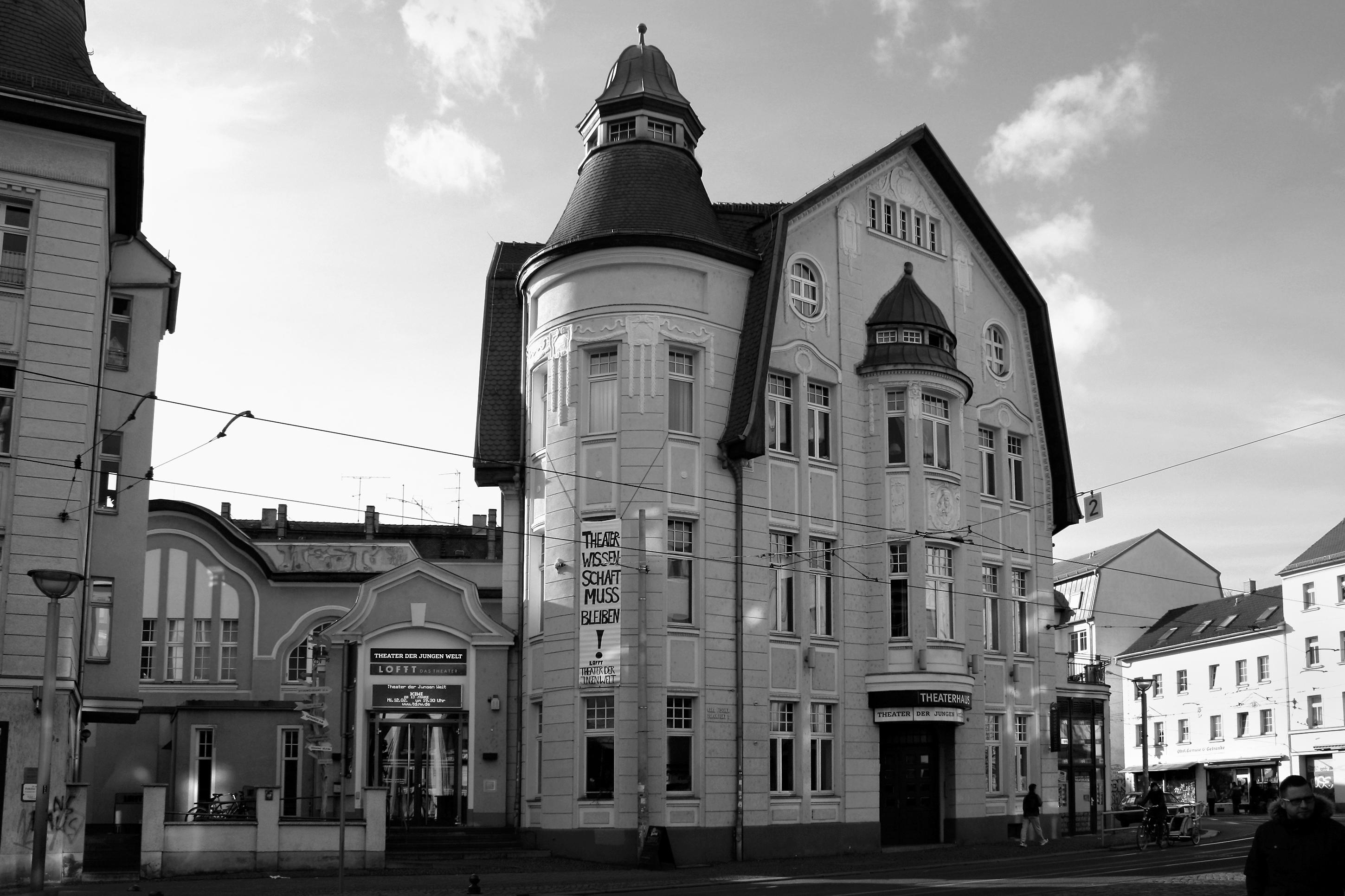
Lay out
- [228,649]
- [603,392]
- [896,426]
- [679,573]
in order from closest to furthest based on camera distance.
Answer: [679,573] < [603,392] < [896,426] < [228,649]

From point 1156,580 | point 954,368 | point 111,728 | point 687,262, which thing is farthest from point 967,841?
A: point 1156,580

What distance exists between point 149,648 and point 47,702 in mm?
23870

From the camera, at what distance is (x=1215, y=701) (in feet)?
247

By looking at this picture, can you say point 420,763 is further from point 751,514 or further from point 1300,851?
point 1300,851

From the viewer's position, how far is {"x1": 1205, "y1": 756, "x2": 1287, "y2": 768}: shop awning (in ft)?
229

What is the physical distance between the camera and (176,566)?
42531 millimetres

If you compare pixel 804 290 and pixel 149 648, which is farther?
pixel 149 648

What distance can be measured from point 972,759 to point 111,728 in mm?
23546

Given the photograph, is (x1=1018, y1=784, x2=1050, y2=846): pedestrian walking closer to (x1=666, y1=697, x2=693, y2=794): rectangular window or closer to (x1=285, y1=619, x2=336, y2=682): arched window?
(x1=666, y1=697, x2=693, y2=794): rectangular window

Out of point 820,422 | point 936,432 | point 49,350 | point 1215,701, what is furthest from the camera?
point 1215,701

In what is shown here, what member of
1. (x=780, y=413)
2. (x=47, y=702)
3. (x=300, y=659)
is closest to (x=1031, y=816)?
(x=780, y=413)

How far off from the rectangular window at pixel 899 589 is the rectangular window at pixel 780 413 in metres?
3.77

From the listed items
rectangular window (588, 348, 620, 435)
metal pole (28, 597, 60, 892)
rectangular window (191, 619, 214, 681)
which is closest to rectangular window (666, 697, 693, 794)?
rectangular window (588, 348, 620, 435)

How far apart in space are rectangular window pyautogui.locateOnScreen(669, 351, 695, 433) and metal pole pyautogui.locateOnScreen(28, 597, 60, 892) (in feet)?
51.3
